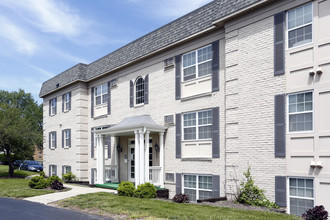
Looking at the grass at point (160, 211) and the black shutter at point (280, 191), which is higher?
the black shutter at point (280, 191)

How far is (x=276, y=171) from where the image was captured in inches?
462

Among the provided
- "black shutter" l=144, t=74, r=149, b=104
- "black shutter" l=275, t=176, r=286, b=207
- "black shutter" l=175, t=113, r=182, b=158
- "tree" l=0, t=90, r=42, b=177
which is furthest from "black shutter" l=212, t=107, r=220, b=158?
"tree" l=0, t=90, r=42, b=177

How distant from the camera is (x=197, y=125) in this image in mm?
15562

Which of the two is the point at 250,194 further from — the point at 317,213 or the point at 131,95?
the point at 131,95

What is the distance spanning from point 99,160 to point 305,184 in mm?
12620

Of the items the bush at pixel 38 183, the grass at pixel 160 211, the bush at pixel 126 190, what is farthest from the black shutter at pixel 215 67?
the bush at pixel 38 183

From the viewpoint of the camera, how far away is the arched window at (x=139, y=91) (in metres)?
19.5

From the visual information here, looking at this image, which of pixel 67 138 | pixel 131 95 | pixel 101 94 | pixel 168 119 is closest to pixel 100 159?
pixel 131 95

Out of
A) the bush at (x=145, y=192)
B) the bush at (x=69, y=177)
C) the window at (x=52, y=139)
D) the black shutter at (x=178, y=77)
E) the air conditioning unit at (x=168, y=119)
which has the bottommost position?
the bush at (x=69, y=177)

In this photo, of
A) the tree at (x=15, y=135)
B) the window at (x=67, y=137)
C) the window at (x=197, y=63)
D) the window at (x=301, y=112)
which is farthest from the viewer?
the tree at (x=15, y=135)

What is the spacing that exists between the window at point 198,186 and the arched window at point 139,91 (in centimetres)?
575

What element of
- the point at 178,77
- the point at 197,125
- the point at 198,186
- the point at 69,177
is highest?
the point at 178,77

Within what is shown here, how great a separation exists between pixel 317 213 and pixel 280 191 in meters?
1.74

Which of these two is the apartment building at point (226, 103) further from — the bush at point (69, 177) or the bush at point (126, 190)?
the bush at point (69, 177)
